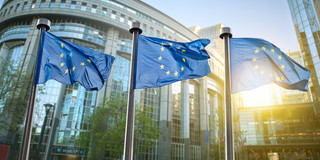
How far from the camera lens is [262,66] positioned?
9469 millimetres

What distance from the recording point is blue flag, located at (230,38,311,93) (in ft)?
30.5

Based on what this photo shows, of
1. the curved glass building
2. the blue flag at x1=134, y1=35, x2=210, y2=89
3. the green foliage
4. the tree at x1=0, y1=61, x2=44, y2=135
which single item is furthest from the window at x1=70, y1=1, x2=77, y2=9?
the blue flag at x1=134, y1=35, x2=210, y2=89

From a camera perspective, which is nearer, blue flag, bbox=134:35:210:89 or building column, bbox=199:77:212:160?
blue flag, bbox=134:35:210:89

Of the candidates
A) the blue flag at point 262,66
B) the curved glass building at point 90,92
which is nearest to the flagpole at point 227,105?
the blue flag at point 262,66

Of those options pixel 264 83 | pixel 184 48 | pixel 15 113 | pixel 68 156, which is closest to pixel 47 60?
pixel 184 48

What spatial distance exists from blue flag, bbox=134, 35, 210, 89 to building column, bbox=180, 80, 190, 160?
53605 millimetres

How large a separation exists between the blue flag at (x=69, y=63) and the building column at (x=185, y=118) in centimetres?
5369

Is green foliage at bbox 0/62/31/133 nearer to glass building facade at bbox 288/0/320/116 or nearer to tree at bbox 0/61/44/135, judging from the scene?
tree at bbox 0/61/44/135

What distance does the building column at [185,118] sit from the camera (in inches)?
2363

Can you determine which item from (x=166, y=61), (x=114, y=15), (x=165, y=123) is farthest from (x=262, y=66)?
(x=114, y=15)

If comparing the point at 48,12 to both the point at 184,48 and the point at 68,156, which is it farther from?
the point at 184,48

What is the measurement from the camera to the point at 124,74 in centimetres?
5300

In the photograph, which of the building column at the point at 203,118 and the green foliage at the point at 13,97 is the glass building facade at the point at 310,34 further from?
the green foliage at the point at 13,97

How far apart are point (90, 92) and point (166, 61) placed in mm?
42166
